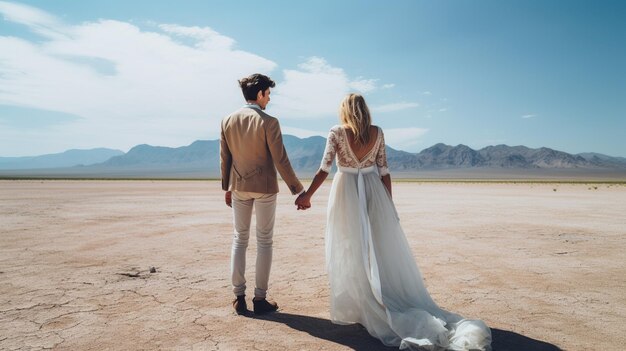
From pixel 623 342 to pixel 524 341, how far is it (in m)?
0.77

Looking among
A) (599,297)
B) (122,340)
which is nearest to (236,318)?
(122,340)

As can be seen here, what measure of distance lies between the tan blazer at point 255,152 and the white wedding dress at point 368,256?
445mm

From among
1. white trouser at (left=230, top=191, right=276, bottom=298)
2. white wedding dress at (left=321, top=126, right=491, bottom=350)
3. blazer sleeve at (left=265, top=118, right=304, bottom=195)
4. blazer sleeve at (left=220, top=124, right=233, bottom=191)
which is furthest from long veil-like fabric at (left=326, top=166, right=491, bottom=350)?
blazer sleeve at (left=220, top=124, right=233, bottom=191)

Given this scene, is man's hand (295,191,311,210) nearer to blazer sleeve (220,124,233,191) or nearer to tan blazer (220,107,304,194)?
tan blazer (220,107,304,194)

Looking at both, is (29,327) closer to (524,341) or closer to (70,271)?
(70,271)

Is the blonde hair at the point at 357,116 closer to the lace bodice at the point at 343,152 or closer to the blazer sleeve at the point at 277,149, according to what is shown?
the lace bodice at the point at 343,152

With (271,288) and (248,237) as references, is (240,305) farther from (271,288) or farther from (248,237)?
(271,288)

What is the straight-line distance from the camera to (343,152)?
130 inches

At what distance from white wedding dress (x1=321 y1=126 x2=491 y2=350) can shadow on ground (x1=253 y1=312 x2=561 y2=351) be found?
0.31 feet

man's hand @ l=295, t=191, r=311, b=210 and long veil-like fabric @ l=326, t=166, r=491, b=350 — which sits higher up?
man's hand @ l=295, t=191, r=311, b=210

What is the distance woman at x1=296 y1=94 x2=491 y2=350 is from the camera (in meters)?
3.14

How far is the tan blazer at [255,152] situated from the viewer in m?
3.46

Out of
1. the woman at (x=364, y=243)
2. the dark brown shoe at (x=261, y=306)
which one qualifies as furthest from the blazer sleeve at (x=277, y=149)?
the dark brown shoe at (x=261, y=306)

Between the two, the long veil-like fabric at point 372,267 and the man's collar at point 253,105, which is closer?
the long veil-like fabric at point 372,267
